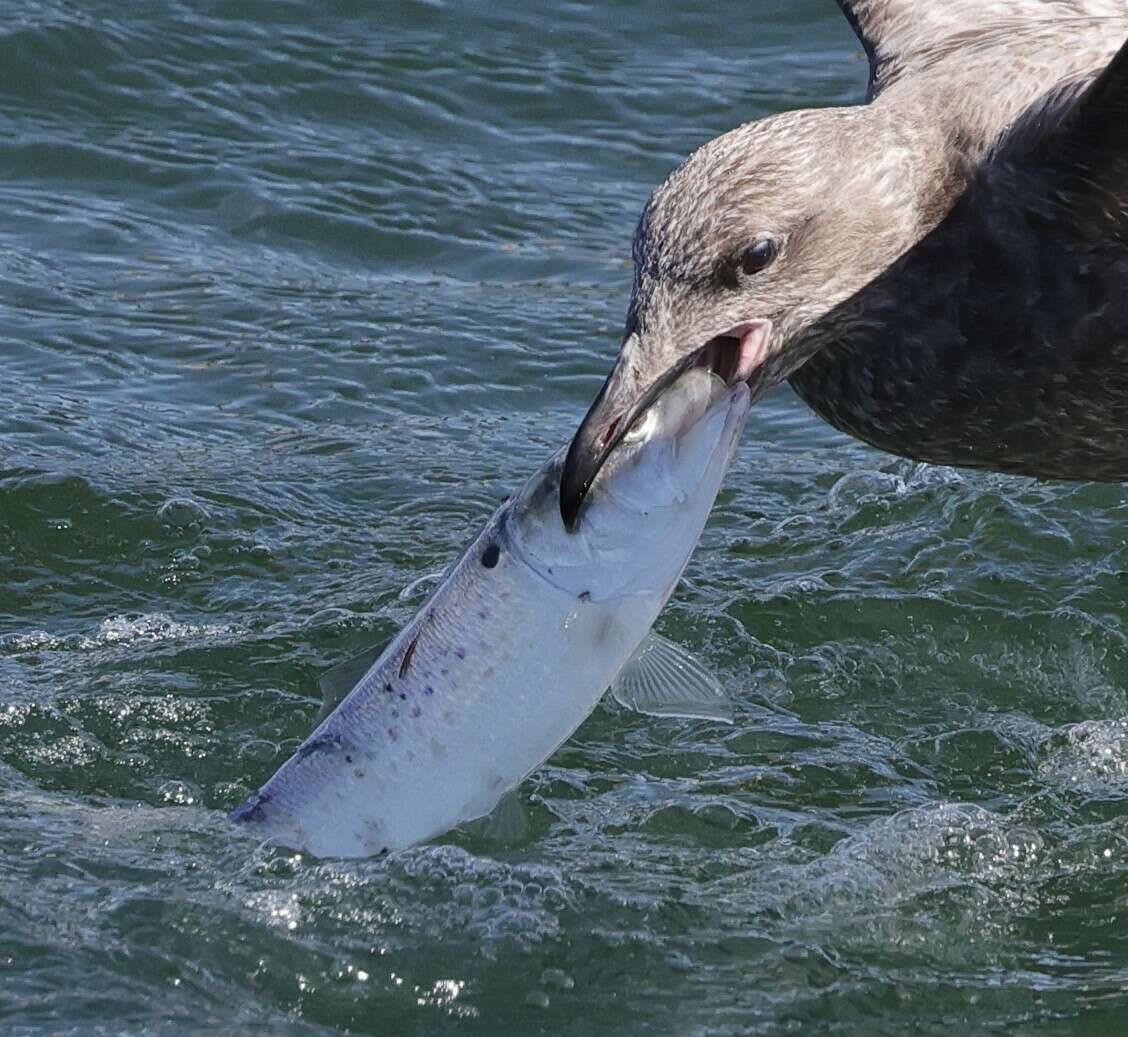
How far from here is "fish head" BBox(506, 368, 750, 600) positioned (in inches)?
149

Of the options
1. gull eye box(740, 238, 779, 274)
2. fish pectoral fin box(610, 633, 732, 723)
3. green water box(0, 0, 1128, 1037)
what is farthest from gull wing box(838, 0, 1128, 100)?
fish pectoral fin box(610, 633, 732, 723)

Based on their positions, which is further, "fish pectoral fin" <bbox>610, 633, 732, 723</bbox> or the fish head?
"fish pectoral fin" <bbox>610, 633, 732, 723</bbox>

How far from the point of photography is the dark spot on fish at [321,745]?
4035 millimetres

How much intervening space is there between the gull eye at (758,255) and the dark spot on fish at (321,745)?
107 centimetres

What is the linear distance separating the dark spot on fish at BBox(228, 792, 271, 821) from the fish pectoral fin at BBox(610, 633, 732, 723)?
647 mm

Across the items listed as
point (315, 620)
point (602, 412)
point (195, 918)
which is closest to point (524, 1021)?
point (195, 918)

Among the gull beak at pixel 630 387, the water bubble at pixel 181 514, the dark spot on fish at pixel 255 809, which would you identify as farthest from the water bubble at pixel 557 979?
the water bubble at pixel 181 514

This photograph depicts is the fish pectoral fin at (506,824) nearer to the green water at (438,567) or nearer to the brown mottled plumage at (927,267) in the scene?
the green water at (438,567)

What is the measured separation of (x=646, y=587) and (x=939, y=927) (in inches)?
44.2

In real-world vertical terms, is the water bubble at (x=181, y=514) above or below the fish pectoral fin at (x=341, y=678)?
below

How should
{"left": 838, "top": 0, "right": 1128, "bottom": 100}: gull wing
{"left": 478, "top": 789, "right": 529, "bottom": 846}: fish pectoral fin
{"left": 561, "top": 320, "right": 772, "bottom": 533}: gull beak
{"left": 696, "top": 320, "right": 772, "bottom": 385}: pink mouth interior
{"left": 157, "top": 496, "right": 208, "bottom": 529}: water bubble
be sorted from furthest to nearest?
1. {"left": 157, "top": 496, "right": 208, "bottom": 529}: water bubble
2. {"left": 838, "top": 0, "right": 1128, "bottom": 100}: gull wing
3. {"left": 478, "top": 789, "right": 529, "bottom": 846}: fish pectoral fin
4. {"left": 696, "top": 320, "right": 772, "bottom": 385}: pink mouth interior
5. {"left": 561, "top": 320, "right": 772, "bottom": 533}: gull beak

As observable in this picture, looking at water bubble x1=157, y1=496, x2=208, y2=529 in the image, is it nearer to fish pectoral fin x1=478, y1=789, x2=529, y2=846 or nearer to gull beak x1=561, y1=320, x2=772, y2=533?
fish pectoral fin x1=478, y1=789, x2=529, y2=846

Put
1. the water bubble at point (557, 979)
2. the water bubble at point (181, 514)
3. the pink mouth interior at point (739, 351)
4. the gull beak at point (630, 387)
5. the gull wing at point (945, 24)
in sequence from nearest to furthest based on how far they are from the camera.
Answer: the gull beak at point (630, 387)
the pink mouth interior at point (739, 351)
the water bubble at point (557, 979)
the gull wing at point (945, 24)
the water bubble at point (181, 514)

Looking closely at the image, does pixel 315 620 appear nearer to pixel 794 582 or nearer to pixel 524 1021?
pixel 794 582
